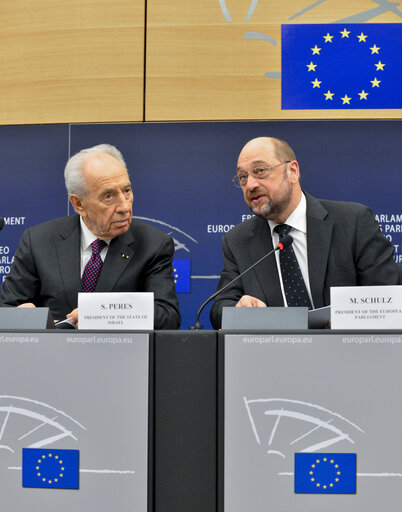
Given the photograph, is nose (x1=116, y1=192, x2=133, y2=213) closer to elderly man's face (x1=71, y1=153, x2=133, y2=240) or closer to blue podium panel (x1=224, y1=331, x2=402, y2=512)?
elderly man's face (x1=71, y1=153, x2=133, y2=240)

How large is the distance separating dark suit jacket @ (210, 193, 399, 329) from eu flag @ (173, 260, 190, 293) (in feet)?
3.35

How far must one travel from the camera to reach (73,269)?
2869 mm

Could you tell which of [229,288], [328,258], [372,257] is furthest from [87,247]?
[372,257]

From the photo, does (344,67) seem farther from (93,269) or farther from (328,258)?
(93,269)

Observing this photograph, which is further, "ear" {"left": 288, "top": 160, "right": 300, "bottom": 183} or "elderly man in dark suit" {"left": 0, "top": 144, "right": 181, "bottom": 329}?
"ear" {"left": 288, "top": 160, "right": 300, "bottom": 183}

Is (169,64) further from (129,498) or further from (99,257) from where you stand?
(129,498)

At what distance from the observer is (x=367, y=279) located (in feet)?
9.27

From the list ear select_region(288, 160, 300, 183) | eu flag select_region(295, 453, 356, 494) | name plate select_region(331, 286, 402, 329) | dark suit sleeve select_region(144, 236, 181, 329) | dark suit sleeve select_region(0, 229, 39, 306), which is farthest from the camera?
ear select_region(288, 160, 300, 183)

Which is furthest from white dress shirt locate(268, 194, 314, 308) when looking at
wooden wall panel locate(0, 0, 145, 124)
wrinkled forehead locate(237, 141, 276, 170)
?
wooden wall panel locate(0, 0, 145, 124)

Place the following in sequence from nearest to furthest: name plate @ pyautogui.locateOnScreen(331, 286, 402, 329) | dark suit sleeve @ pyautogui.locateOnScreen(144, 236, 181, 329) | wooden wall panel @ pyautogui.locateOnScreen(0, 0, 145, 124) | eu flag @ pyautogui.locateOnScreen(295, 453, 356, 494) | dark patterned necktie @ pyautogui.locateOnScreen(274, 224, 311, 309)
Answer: eu flag @ pyautogui.locateOnScreen(295, 453, 356, 494) → name plate @ pyautogui.locateOnScreen(331, 286, 402, 329) → dark suit sleeve @ pyautogui.locateOnScreen(144, 236, 181, 329) → dark patterned necktie @ pyautogui.locateOnScreen(274, 224, 311, 309) → wooden wall panel @ pyautogui.locateOnScreen(0, 0, 145, 124)

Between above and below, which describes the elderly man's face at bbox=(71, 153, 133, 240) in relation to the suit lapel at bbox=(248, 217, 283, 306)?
above

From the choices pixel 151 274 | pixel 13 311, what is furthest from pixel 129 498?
pixel 151 274

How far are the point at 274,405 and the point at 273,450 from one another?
0.34 feet

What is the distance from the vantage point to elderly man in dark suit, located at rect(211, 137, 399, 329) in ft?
9.27
